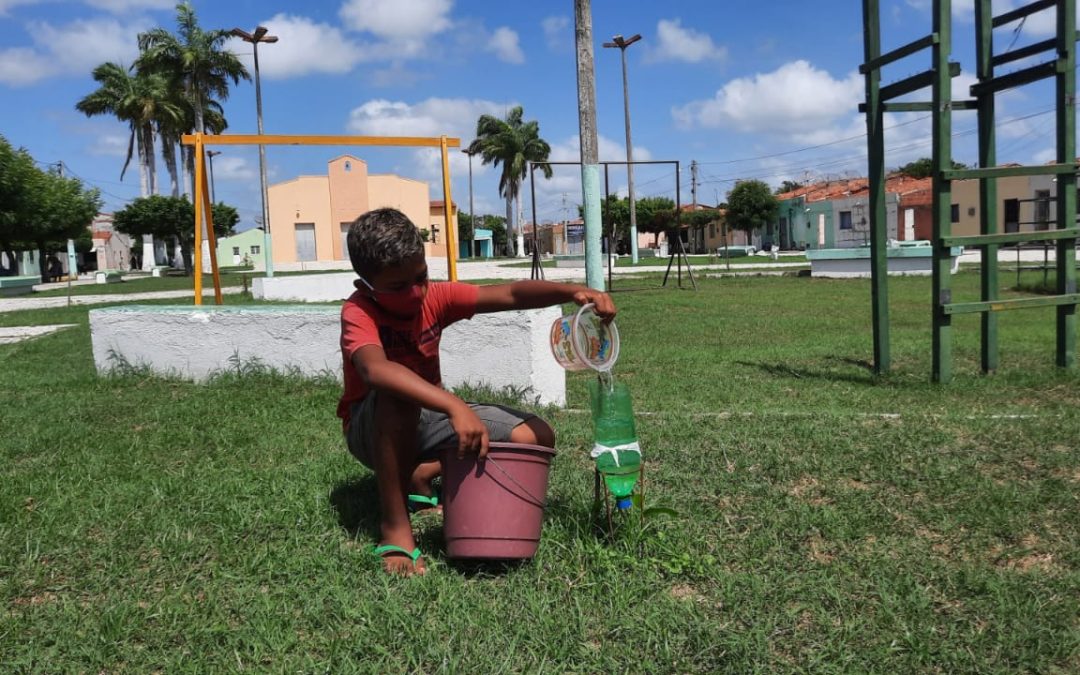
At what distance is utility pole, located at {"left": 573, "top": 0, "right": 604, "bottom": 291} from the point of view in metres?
8.82

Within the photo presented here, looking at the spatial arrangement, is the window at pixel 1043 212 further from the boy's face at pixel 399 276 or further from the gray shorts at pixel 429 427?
the boy's face at pixel 399 276

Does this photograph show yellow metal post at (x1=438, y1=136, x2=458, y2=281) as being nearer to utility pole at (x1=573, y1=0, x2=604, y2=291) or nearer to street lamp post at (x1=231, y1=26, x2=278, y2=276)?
utility pole at (x1=573, y1=0, x2=604, y2=291)

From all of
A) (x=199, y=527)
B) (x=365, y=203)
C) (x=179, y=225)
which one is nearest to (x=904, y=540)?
(x=199, y=527)

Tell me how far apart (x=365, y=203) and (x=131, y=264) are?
119 feet

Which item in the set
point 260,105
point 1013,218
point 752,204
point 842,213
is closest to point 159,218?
point 260,105

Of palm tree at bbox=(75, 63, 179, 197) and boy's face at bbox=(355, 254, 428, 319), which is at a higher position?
palm tree at bbox=(75, 63, 179, 197)

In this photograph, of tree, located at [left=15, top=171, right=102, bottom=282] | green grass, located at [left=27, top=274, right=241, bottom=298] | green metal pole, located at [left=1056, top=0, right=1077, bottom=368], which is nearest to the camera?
green metal pole, located at [left=1056, top=0, right=1077, bottom=368]

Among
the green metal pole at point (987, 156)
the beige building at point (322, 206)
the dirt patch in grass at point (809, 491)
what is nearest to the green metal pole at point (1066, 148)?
the green metal pole at point (987, 156)

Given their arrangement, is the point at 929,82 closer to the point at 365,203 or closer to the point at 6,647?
the point at 6,647

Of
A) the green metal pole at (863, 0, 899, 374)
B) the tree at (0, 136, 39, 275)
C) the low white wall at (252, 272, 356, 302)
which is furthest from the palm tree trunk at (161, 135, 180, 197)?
the green metal pole at (863, 0, 899, 374)

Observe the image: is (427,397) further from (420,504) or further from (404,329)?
(420,504)

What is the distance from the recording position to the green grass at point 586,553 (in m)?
2.35

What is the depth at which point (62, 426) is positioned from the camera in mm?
4902

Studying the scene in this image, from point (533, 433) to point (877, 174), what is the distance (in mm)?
4909
